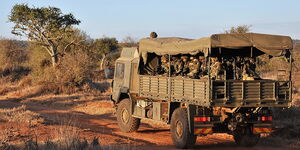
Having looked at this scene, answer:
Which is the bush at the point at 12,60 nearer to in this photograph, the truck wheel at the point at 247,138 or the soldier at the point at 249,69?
the soldier at the point at 249,69

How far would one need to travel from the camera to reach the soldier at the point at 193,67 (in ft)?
41.2

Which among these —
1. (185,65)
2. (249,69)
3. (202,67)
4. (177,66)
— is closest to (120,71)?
(177,66)

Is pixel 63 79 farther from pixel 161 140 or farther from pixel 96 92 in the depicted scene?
pixel 161 140

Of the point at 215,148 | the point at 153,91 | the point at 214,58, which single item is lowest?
the point at 215,148

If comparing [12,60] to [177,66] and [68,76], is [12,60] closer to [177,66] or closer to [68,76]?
[68,76]

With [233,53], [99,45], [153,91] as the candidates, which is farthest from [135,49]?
[99,45]

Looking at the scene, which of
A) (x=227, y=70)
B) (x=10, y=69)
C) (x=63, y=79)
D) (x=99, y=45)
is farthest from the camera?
(x=99, y=45)

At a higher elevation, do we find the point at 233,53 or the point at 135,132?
the point at 233,53

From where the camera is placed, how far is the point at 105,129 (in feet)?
50.9

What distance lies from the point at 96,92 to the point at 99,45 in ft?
83.1

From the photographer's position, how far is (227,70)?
12.7 meters

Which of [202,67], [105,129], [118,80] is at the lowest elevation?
[105,129]

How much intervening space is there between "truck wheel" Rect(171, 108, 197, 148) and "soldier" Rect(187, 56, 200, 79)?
3.52ft

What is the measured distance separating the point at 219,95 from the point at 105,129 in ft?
18.9
